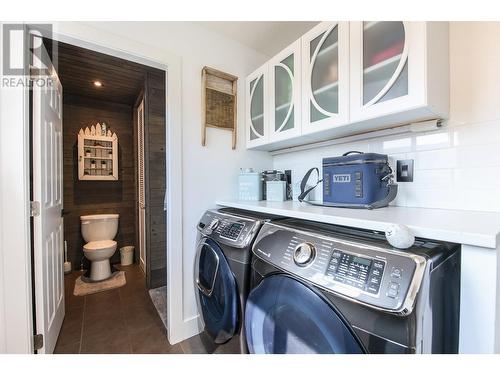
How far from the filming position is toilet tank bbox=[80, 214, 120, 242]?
2689mm

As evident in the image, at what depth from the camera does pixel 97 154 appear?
291cm

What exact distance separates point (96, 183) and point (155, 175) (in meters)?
1.18

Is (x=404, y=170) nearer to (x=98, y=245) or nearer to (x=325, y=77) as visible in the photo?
(x=325, y=77)

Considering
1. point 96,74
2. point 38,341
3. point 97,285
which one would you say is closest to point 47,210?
point 38,341

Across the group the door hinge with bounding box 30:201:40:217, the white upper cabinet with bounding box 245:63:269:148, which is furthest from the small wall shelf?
the white upper cabinet with bounding box 245:63:269:148

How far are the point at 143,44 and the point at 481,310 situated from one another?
196 centimetres

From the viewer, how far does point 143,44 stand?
1399 millimetres

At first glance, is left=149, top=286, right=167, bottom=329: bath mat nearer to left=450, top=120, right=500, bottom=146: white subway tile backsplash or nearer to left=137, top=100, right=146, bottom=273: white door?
left=137, top=100, right=146, bottom=273: white door

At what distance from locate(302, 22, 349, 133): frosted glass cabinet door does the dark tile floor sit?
5.34 feet

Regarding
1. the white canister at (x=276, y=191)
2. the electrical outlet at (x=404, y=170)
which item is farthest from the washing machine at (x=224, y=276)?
the electrical outlet at (x=404, y=170)

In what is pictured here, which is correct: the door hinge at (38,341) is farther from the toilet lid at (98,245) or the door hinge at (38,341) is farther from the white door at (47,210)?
the toilet lid at (98,245)

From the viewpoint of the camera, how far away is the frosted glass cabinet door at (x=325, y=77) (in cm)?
111
